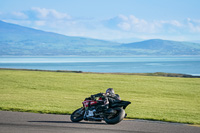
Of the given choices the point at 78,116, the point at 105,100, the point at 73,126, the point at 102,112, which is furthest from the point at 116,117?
the point at 78,116

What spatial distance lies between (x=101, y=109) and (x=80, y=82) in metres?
23.4

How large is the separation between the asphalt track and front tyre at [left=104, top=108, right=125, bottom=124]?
187 millimetres

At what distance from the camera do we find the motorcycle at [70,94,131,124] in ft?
41.0

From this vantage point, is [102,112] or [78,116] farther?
[78,116]

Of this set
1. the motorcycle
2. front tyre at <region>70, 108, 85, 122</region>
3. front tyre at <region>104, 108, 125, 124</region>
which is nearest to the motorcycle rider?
the motorcycle

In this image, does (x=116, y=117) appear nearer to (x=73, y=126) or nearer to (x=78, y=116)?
(x=73, y=126)

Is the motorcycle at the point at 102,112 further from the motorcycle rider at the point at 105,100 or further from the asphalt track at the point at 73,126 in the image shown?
the asphalt track at the point at 73,126

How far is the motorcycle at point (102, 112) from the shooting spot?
12.5 m

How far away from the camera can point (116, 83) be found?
36.2m

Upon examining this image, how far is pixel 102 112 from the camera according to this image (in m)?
12.9

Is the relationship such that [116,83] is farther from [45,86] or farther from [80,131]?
[80,131]

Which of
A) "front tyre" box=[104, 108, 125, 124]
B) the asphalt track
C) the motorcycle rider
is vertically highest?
the motorcycle rider

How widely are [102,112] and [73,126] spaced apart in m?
1.23

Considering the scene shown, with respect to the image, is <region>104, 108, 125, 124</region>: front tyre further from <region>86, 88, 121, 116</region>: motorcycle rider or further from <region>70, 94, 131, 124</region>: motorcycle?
<region>86, 88, 121, 116</region>: motorcycle rider
